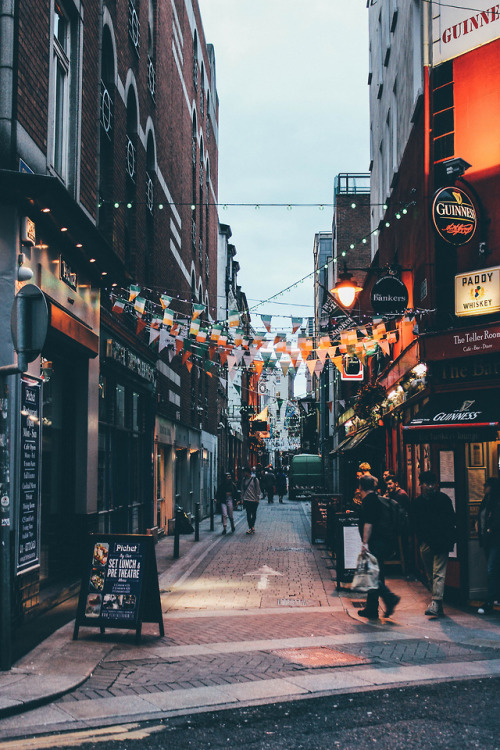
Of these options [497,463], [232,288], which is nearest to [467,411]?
[497,463]

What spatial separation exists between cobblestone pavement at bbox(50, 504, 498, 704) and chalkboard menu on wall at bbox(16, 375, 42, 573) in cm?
148

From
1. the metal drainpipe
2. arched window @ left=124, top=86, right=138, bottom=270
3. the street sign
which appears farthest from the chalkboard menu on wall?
arched window @ left=124, top=86, right=138, bottom=270

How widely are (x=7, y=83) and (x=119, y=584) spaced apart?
18.5ft

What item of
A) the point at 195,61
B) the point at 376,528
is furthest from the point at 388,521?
the point at 195,61

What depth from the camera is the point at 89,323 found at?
39.1 ft

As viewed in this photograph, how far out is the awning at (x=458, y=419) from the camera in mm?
10414

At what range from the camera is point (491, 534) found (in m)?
10.4

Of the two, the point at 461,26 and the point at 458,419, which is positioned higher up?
the point at 461,26

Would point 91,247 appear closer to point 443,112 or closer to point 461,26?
point 443,112

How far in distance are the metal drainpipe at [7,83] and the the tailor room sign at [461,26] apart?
287 inches

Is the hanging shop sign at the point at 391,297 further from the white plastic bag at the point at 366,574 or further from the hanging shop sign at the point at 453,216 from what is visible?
the white plastic bag at the point at 366,574

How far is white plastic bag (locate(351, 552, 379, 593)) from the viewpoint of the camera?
964 cm

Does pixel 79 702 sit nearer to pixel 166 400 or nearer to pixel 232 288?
pixel 166 400

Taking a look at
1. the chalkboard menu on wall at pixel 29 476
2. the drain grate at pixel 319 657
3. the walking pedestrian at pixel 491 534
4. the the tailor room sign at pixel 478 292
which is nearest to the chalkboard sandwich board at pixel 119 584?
the chalkboard menu on wall at pixel 29 476
